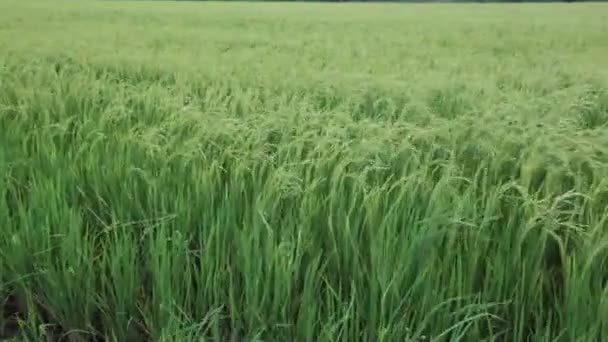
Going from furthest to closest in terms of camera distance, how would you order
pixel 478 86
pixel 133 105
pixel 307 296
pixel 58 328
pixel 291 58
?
pixel 291 58 → pixel 478 86 → pixel 133 105 → pixel 58 328 → pixel 307 296

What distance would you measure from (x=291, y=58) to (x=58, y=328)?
3.89 m

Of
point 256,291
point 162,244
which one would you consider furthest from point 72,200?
point 256,291

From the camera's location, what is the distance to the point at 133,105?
243 centimetres

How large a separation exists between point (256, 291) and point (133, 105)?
160cm

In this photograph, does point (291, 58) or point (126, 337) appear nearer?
point (126, 337)

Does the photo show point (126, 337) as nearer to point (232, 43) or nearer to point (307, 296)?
point (307, 296)

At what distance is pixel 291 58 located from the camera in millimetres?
4863

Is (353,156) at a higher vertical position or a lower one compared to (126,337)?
higher

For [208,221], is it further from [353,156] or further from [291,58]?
[291,58]

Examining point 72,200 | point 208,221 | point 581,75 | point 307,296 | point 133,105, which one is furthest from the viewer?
point 581,75

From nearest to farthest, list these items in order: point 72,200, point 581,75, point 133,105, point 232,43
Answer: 1. point 72,200
2. point 133,105
3. point 581,75
4. point 232,43

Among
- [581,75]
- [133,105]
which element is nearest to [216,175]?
[133,105]

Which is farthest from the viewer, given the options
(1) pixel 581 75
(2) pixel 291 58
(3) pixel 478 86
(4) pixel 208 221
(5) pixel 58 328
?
(2) pixel 291 58

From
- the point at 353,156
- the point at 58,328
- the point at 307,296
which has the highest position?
the point at 353,156
